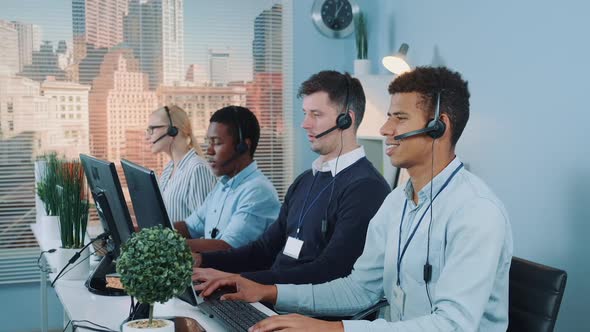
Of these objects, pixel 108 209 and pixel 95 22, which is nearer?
pixel 108 209

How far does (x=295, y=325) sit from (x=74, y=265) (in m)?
1.24

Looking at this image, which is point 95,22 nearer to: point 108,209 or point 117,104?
point 117,104

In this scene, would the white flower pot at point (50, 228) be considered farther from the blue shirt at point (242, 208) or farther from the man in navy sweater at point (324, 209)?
the man in navy sweater at point (324, 209)

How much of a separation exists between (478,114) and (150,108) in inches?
87.4

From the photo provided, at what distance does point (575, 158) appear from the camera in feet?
8.54

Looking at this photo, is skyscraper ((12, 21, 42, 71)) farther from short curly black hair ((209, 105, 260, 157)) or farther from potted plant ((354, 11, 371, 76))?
potted plant ((354, 11, 371, 76))

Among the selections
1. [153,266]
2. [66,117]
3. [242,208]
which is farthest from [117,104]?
[153,266]

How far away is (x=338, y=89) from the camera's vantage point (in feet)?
8.98

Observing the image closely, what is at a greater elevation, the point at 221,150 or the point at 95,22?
the point at 95,22

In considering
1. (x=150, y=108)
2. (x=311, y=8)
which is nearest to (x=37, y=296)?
(x=150, y=108)

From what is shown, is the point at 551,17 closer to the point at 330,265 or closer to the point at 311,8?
the point at 330,265

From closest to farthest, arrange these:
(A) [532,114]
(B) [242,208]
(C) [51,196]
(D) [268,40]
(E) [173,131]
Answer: (A) [532,114] → (B) [242,208] → (C) [51,196] → (E) [173,131] → (D) [268,40]

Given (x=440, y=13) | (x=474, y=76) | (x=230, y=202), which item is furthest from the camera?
(x=440, y=13)

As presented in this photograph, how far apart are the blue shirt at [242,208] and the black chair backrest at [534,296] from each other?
52.9 inches
